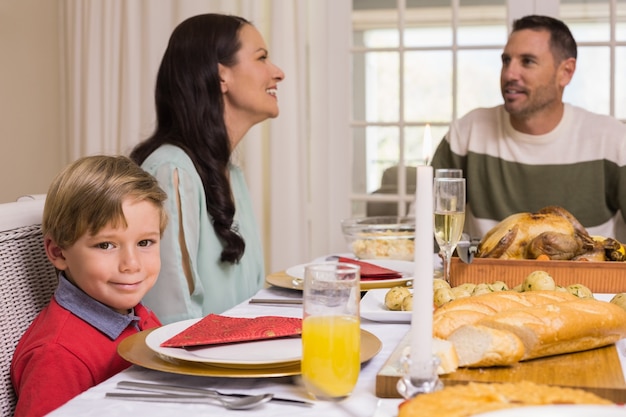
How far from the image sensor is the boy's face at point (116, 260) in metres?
1.43

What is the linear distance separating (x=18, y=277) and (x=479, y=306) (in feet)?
2.57

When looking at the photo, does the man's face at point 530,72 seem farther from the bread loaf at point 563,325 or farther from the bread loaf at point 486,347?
the bread loaf at point 486,347

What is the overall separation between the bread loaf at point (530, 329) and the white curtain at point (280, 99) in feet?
8.09

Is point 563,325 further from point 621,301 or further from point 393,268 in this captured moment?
point 393,268

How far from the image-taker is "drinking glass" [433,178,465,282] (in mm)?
1572

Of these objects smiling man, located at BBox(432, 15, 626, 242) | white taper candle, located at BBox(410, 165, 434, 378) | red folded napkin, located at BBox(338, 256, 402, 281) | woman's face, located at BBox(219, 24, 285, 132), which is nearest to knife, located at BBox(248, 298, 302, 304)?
red folded napkin, located at BBox(338, 256, 402, 281)

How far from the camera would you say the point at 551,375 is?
103 cm

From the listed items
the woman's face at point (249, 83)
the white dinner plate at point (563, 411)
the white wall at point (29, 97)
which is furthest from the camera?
the white wall at point (29, 97)

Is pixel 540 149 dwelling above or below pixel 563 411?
above

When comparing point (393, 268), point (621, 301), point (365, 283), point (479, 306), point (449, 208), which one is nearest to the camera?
point (479, 306)

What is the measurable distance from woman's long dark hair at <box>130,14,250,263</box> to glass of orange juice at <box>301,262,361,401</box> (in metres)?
1.22

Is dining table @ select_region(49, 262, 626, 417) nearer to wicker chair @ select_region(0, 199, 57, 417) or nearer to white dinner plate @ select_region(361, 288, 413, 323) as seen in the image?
white dinner plate @ select_region(361, 288, 413, 323)

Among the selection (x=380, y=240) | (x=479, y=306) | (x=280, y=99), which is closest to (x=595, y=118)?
(x=280, y=99)

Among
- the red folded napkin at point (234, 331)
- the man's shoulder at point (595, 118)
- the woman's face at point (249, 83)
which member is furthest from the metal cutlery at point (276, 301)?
the man's shoulder at point (595, 118)
